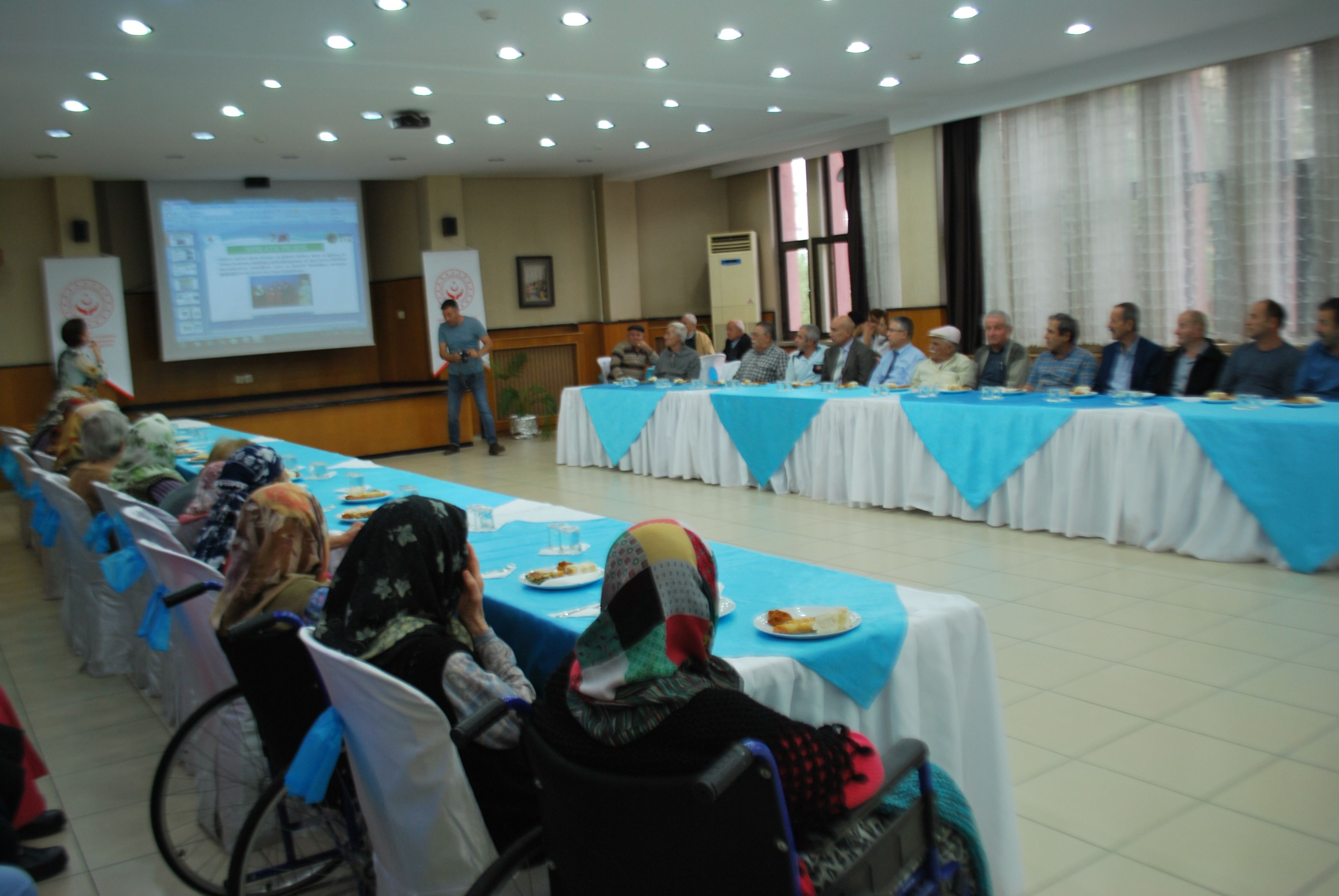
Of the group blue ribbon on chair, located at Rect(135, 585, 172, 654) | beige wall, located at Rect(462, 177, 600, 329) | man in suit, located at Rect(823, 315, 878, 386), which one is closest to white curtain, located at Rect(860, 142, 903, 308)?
man in suit, located at Rect(823, 315, 878, 386)

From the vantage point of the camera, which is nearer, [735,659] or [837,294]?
[735,659]

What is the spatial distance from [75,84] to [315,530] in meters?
5.25

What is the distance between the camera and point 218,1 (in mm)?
4668

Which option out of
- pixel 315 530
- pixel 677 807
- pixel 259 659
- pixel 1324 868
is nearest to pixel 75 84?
pixel 315 530

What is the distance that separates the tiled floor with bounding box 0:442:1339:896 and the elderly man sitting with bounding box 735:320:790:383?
264 centimetres

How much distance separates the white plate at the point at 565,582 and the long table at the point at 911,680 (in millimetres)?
18

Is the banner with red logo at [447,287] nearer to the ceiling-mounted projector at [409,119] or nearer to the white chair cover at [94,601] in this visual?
the ceiling-mounted projector at [409,119]

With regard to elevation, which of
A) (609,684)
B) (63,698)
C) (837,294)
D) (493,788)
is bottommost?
(63,698)

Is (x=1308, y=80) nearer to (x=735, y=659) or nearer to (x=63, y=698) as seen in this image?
(x=735, y=659)

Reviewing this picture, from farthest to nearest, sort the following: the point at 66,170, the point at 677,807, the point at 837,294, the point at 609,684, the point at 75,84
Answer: the point at 837,294
the point at 66,170
the point at 75,84
the point at 609,684
the point at 677,807

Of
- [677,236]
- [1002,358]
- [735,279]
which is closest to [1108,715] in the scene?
[1002,358]
